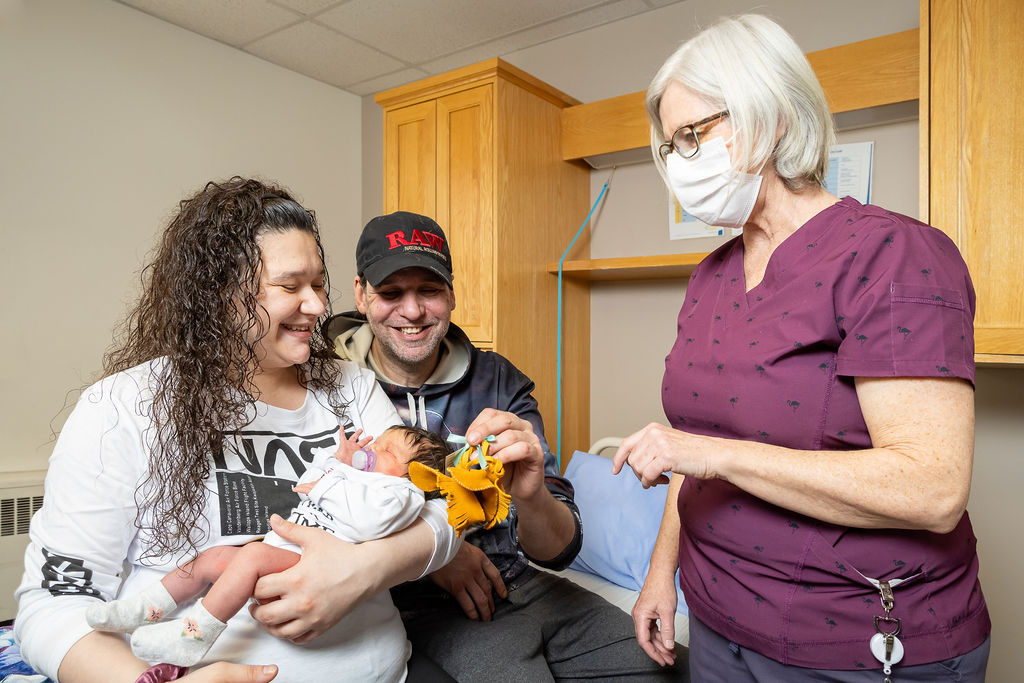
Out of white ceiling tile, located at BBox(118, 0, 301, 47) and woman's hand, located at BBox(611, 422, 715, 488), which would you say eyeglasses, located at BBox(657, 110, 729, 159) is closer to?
woman's hand, located at BBox(611, 422, 715, 488)

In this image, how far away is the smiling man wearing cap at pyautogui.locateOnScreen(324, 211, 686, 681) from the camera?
4.46 ft

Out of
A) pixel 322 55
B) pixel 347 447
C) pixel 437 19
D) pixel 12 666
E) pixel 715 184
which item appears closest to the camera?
pixel 715 184

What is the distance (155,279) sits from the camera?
1196 mm

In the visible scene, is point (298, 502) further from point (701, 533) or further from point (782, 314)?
point (782, 314)

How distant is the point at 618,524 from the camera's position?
2.06 meters

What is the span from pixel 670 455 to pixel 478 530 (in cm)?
80

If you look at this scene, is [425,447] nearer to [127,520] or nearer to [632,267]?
[127,520]

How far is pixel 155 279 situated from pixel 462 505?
0.71 meters

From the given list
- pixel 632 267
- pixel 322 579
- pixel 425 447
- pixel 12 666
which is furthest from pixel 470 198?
pixel 12 666

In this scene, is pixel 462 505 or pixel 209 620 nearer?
pixel 209 620

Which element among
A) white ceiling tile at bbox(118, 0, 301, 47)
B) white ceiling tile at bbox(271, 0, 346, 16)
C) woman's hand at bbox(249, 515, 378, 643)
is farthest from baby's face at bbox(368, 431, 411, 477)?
white ceiling tile at bbox(118, 0, 301, 47)

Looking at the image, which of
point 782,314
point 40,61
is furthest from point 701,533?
point 40,61

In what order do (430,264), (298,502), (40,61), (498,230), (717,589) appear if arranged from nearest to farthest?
(717,589), (298,502), (430,264), (498,230), (40,61)

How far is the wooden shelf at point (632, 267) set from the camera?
237 cm
